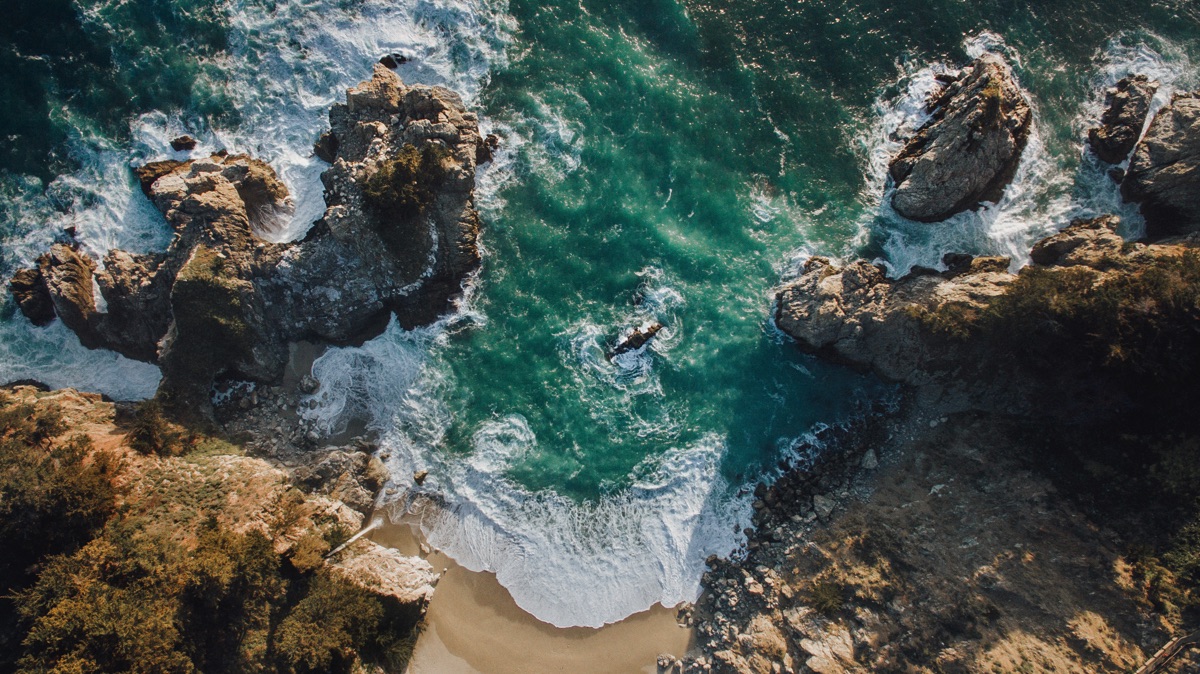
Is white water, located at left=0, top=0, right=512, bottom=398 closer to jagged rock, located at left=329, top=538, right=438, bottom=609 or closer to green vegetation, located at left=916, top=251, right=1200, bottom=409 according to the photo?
jagged rock, located at left=329, top=538, right=438, bottom=609

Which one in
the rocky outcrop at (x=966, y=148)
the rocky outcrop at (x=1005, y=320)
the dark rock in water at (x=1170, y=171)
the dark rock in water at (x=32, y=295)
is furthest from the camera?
the dark rock in water at (x=32, y=295)

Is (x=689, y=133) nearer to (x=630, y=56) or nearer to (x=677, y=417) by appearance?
(x=630, y=56)

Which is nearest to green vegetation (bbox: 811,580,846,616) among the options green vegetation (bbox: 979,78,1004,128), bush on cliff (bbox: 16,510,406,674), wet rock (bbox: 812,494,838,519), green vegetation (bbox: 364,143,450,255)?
wet rock (bbox: 812,494,838,519)

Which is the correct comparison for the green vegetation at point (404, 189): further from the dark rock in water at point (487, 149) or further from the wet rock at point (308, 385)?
the wet rock at point (308, 385)

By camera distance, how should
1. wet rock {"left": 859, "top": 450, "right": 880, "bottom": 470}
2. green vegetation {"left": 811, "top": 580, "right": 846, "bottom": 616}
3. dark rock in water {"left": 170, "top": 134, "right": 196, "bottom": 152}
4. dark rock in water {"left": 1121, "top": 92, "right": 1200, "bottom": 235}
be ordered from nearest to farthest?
1. green vegetation {"left": 811, "top": 580, "right": 846, "bottom": 616}
2. dark rock in water {"left": 1121, "top": 92, "right": 1200, "bottom": 235}
3. wet rock {"left": 859, "top": 450, "right": 880, "bottom": 470}
4. dark rock in water {"left": 170, "top": 134, "right": 196, "bottom": 152}

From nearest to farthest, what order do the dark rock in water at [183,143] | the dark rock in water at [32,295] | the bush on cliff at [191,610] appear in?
1. the bush on cliff at [191,610]
2. the dark rock in water at [32,295]
3. the dark rock in water at [183,143]

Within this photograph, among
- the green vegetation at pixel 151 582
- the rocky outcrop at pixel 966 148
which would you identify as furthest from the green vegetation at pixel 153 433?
the rocky outcrop at pixel 966 148

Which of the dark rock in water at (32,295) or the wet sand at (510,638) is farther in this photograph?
the dark rock in water at (32,295)
